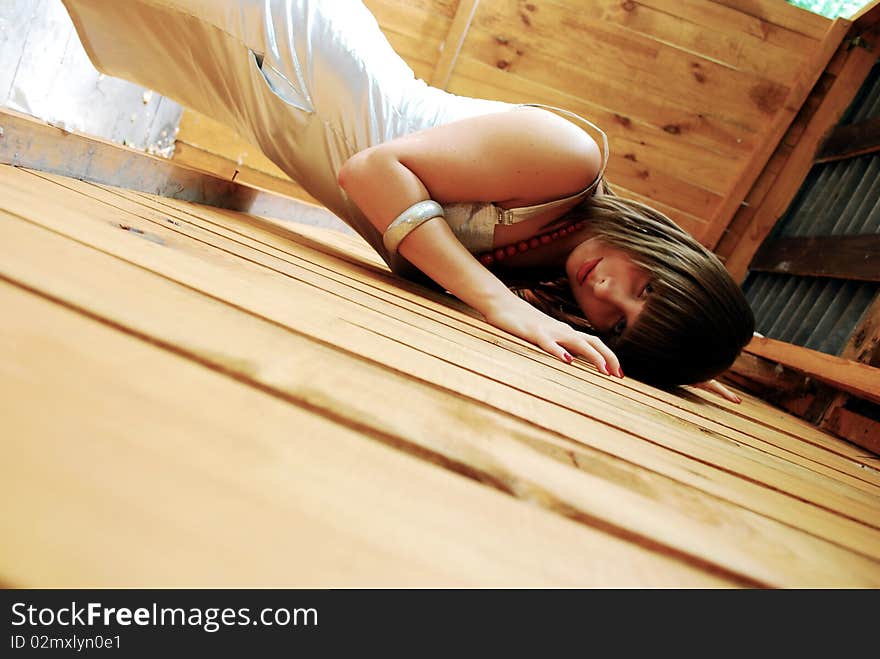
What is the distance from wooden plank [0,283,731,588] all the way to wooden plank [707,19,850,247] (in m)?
3.09

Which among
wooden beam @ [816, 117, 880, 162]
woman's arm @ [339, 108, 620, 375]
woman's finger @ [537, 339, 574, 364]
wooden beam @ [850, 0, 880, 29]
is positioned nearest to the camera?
woman's finger @ [537, 339, 574, 364]

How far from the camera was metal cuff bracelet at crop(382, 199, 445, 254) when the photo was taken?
115cm

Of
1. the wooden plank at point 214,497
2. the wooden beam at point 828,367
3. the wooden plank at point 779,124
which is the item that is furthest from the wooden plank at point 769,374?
the wooden plank at point 214,497

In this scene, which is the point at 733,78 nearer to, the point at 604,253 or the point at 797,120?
the point at 797,120

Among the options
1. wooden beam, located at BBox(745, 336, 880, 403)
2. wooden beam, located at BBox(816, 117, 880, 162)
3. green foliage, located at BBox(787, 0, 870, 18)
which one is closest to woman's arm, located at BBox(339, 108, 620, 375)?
wooden beam, located at BBox(745, 336, 880, 403)

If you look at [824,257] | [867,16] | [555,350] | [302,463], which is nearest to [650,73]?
[867,16]

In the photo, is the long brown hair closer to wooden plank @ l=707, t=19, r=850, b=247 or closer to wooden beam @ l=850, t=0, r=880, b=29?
wooden plank @ l=707, t=19, r=850, b=247

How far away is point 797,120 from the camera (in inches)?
116

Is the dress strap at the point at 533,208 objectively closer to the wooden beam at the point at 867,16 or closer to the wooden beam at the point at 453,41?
the wooden beam at the point at 453,41

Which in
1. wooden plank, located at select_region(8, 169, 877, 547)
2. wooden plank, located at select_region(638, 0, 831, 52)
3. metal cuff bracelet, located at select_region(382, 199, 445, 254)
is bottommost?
wooden plank, located at select_region(8, 169, 877, 547)

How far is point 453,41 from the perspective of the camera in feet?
9.76

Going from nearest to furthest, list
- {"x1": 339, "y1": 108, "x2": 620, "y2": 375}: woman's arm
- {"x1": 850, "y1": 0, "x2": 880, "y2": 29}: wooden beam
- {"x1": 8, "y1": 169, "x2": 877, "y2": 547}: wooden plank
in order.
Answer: {"x1": 8, "y1": 169, "x2": 877, "y2": 547}: wooden plank
{"x1": 339, "y1": 108, "x2": 620, "y2": 375}: woman's arm
{"x1": 850, "y1": 0, "x2": 880, "y2": 29}: wooden beam

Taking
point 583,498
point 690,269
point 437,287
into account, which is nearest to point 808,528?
point 583,498

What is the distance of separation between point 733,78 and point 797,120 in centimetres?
37
